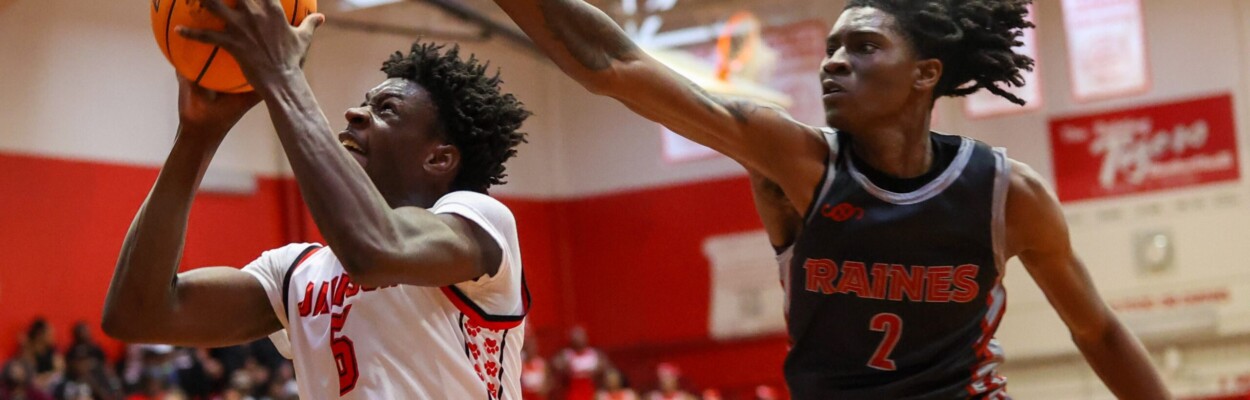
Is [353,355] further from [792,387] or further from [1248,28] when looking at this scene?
[1248,28]

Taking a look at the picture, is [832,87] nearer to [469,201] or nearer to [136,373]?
[469,201]

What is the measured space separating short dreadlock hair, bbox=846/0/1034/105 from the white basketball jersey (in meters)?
1.33

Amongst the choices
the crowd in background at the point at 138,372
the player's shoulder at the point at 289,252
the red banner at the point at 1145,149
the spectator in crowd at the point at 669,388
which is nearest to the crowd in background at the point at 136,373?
the crowd in background at the point at 138,372

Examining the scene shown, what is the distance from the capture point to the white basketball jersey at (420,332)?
3.73 metres

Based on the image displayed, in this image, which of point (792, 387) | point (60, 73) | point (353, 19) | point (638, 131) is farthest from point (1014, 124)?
point (792, 387)

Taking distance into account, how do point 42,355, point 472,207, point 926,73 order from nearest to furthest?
point 472,207
point 926,73
point 42,355

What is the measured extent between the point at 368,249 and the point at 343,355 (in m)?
0.62

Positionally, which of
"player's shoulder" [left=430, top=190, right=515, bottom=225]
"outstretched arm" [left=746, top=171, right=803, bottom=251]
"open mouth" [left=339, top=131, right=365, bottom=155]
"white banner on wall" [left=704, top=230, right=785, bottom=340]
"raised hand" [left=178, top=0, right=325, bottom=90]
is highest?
"raised hand" [left=178, top=0, right=325, bottom=90]

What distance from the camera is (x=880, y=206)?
4.02 meters

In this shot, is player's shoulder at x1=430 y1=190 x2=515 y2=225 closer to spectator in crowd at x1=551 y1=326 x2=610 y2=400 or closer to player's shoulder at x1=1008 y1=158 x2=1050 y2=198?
player's shoulder at x1=1008 y1=158 x2=1050 y2=198

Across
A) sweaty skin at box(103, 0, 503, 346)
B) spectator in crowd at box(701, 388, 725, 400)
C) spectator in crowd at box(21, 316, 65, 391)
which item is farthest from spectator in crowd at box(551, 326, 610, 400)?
sweaty skin at box(103, 0, 503, 346)

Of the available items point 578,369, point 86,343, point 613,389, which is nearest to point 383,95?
point 86,343

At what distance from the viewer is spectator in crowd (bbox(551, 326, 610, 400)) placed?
18.2 m

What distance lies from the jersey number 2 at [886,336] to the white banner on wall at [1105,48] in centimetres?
1678
